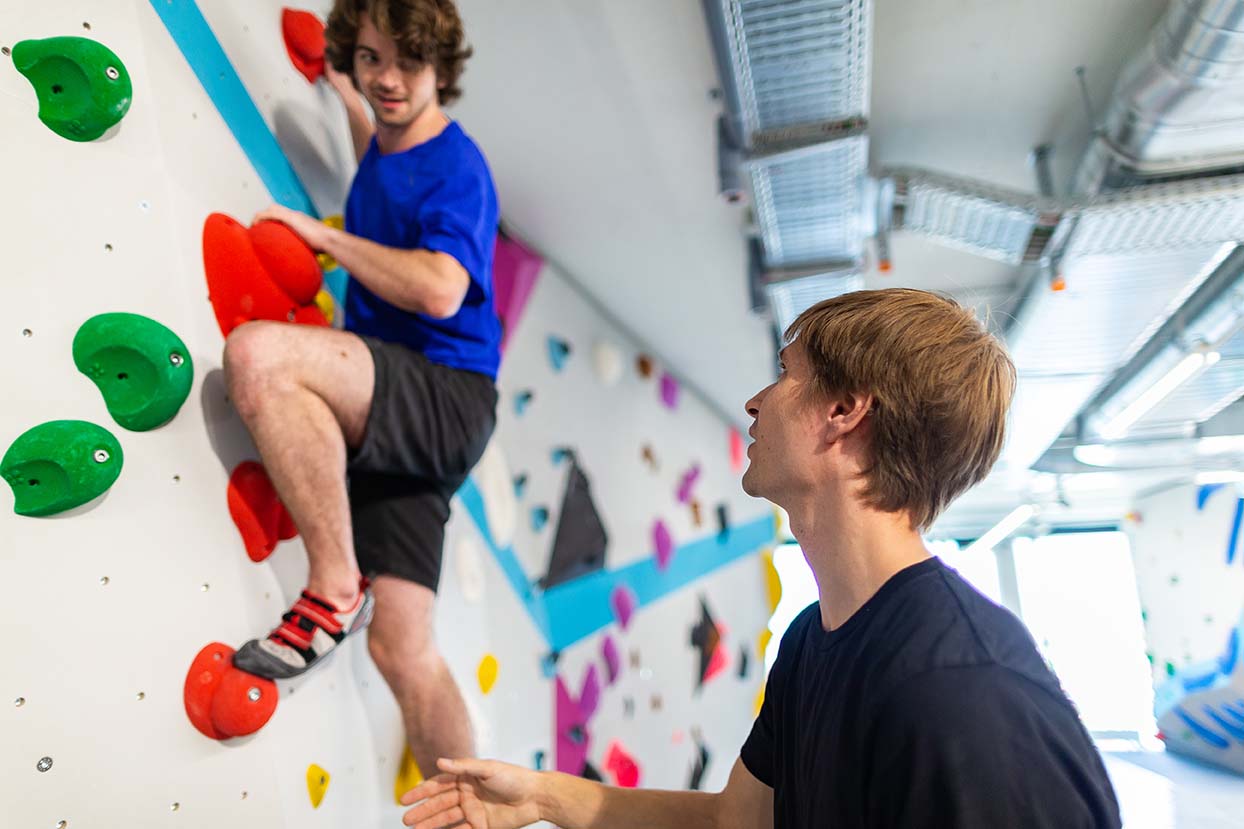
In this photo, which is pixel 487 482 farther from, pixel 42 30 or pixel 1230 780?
pixel 1230 780

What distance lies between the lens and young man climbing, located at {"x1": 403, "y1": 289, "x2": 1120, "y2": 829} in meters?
0.81

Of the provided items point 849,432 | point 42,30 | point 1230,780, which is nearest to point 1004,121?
point 849,432

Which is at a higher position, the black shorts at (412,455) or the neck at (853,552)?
the black shorts at (412,455)

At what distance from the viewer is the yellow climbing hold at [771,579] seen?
651cm

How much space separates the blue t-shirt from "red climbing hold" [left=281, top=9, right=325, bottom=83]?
0.37 meters

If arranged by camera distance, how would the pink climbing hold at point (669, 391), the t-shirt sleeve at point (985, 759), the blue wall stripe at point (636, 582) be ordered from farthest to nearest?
the pink climbing hold at point (669, 391), the blue wall stripe at point (636, 582), the t-shirt sleeve at point (985, 759)

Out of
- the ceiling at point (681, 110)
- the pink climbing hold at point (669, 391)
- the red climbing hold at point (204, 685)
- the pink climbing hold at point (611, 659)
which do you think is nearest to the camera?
the red climbing hold at point (204, 685)

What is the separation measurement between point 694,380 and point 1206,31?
11.4 feet

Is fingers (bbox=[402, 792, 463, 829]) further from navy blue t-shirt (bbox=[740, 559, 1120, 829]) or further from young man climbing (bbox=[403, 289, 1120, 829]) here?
navy blue t-shirt (bbox=[740, 559, 1120, 829])

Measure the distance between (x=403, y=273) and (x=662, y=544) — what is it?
3.13 metres

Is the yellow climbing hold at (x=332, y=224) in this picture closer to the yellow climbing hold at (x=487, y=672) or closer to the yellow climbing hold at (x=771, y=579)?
the yellow climbing hold at (x=487, y=672)

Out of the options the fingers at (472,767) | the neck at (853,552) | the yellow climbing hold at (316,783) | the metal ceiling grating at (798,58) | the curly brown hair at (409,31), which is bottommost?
the yellow climbing hold at (316,783)

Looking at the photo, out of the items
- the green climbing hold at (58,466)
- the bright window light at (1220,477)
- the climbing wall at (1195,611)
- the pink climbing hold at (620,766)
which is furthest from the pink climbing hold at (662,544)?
the climbing wall at (1195,611)

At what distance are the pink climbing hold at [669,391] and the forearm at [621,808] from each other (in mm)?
3575
